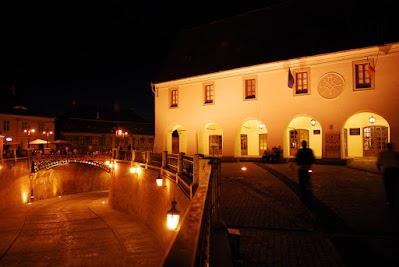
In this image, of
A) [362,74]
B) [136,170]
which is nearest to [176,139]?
[136,170]

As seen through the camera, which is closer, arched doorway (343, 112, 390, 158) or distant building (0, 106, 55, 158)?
arched doorway (343, 112, 390, 158)

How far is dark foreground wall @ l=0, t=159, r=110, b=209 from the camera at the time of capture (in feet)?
104

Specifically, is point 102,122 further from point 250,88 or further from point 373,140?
point 373,140

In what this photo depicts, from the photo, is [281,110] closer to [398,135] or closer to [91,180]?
[398,135]

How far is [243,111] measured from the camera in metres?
25.0

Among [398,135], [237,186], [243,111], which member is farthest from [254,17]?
[237,186]

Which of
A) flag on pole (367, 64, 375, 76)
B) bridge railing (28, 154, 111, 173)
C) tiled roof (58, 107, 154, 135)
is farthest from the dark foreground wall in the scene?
flag on pole (367, 64, 375, 76)

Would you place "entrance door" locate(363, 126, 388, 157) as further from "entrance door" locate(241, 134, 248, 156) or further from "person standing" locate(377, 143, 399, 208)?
"person standing" locate(377, 143, 399, 208)

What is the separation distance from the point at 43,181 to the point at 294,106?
97.4 ft

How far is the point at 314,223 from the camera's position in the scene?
805 centimetres

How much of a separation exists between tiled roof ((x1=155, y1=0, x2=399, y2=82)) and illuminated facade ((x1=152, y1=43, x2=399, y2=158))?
0.64m

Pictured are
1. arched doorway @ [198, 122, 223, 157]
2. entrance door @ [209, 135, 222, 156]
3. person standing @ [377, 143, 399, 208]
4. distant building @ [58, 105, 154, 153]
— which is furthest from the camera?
distant building @ [58, 105, 154, 153]

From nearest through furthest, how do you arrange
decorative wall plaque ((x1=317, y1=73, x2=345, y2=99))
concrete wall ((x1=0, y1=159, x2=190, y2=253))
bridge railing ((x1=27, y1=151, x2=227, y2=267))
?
1. bridge railing ((x1=27, y1=151, x2=227, y2=267))
2. concrete wall ((x1=0, y1=159, x2=190, y2=253))
3. decorative wall plaque ((x1=317, y1=73, x2=345, y2=99))

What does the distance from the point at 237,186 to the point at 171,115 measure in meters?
16.7
